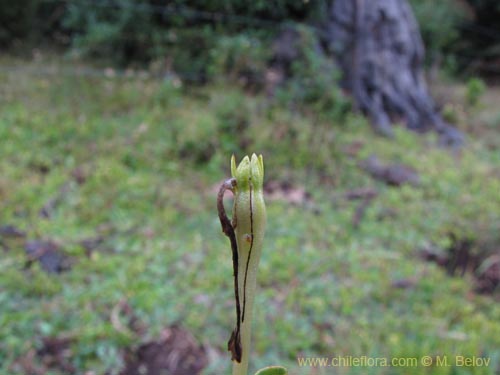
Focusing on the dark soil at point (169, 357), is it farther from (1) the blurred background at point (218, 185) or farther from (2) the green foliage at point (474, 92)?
(2) the green foliage at point (474, 92)

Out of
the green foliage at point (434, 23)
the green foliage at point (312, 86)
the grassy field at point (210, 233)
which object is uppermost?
the green foliage at point (434, 23)

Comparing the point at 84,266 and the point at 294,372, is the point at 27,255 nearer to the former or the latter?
the point at 84,266

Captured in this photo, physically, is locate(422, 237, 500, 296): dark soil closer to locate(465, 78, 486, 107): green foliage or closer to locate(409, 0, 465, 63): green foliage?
locate(465, 78, 486, 107): green foliage

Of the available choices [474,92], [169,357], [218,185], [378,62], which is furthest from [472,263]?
[474,92]

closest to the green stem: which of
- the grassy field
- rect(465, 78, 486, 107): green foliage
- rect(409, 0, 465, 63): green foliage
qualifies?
the grassy field

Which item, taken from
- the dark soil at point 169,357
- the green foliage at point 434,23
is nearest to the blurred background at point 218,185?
the dark soil at point 169,357

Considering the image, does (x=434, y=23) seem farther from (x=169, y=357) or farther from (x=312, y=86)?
(x=169, y=357)
